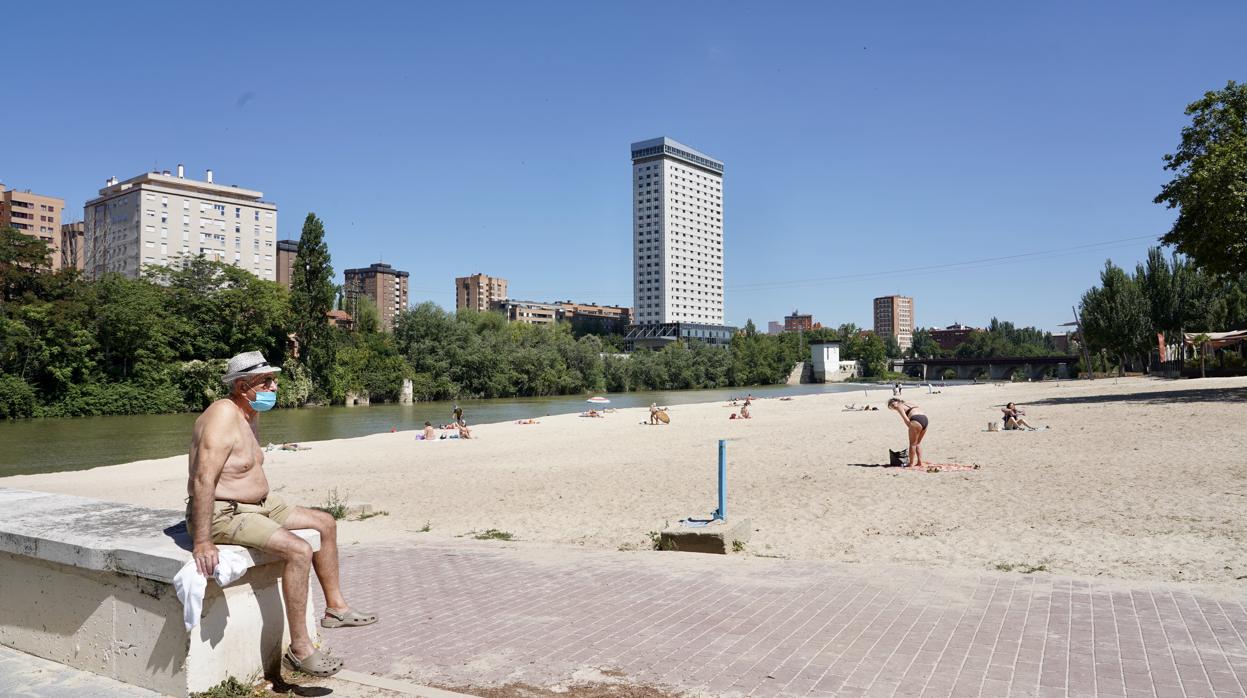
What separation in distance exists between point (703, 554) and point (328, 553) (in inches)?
182

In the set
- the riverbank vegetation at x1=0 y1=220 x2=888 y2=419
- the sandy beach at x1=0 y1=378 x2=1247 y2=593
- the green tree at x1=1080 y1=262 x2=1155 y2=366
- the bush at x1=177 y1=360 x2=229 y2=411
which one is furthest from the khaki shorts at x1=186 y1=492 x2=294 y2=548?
the green tree at x1=1080 y1=262 x2=1155 y2=366

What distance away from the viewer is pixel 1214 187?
77.6ft

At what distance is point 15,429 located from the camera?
135 ft

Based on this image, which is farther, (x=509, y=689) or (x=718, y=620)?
(x=718, y=620)

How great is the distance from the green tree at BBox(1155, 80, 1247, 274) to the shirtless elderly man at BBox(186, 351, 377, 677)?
2775cm

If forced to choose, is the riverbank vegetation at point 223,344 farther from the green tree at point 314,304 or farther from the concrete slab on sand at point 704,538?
the concrete slab on sand at point 704,538

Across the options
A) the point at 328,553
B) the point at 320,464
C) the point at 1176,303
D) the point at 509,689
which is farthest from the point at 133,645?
the point at 1176,303

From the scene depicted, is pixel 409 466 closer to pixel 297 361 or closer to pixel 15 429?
pixel 15 429

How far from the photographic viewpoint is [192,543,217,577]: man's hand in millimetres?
3803

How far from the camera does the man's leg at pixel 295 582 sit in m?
4.25

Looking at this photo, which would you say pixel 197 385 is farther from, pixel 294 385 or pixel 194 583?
pixel 194 583

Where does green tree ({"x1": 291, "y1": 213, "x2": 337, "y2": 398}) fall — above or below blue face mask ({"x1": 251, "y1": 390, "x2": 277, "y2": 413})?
above

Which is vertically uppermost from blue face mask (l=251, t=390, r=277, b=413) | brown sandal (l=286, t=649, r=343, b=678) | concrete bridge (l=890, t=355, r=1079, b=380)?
concrete bridge (l=890, t=355, r=1079, b=380)

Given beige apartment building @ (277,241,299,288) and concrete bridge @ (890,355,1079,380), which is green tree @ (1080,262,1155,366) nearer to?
concrete bridge @ (890,355,1079,380)
